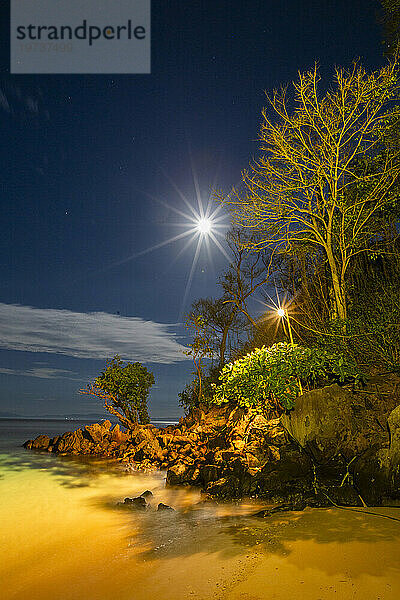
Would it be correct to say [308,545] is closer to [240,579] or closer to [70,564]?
[240,579]

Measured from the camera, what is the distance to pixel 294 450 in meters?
9.69

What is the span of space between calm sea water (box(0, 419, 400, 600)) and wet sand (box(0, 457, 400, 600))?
16 millimetres

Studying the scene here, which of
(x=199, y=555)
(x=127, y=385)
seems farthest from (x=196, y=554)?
(x=127, y=385)

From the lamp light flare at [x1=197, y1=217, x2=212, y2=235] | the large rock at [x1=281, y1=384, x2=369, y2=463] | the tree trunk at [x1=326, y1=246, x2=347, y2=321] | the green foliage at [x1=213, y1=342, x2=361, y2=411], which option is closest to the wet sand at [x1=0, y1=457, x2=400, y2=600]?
A: the large rock at [x1=281, y1=384, x2=369, y2=463]

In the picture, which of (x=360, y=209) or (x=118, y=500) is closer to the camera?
(x=118, y=500)

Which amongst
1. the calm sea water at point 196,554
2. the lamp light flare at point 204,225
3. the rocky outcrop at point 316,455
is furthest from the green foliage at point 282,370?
the lamp light flare at point 204,225

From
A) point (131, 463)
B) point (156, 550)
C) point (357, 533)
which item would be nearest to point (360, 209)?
point (357, 533)

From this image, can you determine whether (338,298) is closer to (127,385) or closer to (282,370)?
(282,370)

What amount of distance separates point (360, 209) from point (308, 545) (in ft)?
31.0

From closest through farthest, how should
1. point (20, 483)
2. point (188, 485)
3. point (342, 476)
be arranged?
point (342, 476)
point (188, 485)
point (20, 483)

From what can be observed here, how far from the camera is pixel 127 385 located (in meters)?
22.5

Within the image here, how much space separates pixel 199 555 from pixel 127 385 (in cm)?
1734

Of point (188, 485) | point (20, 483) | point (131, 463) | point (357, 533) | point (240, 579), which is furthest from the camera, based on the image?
point (131, 463)

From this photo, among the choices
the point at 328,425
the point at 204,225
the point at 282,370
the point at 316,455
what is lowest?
the point at 316,455
